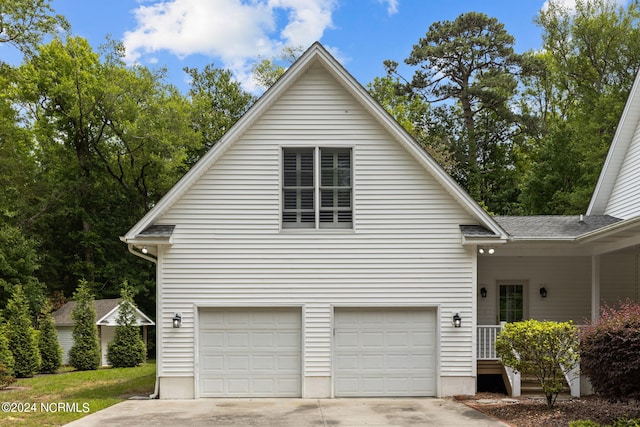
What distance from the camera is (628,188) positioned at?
48.2 feet

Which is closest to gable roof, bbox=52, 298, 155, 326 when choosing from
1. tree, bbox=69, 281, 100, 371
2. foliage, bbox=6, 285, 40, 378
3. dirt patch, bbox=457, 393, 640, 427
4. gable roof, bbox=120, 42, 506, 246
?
tree, bbox=69, 281, 100, 371

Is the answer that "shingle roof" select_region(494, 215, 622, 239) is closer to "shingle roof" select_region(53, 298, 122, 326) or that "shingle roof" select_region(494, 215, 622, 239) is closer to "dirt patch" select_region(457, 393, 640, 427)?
"dirt patch" select_region(457, 393, 640, 427)

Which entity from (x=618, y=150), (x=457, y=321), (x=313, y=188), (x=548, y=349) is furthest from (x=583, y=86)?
(x=548, y=349)

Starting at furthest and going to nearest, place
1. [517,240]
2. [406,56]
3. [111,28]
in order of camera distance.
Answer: [406,56], [111,28], [517,240]

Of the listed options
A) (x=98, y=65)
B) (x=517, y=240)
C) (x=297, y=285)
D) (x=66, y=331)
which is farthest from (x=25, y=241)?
(x=517, y=240)

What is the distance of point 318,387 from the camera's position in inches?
467

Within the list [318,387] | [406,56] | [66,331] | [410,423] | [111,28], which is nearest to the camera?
[410,423]

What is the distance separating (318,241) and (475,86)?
24.4 m

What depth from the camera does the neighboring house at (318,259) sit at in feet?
39.0

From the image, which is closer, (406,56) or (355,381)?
(355,381)

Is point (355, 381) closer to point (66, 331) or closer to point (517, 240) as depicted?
point (517, 240)

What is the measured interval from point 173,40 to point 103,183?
371 inches

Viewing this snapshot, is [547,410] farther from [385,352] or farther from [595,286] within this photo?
[595,286]

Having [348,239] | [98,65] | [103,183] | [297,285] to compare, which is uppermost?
[98,65]
